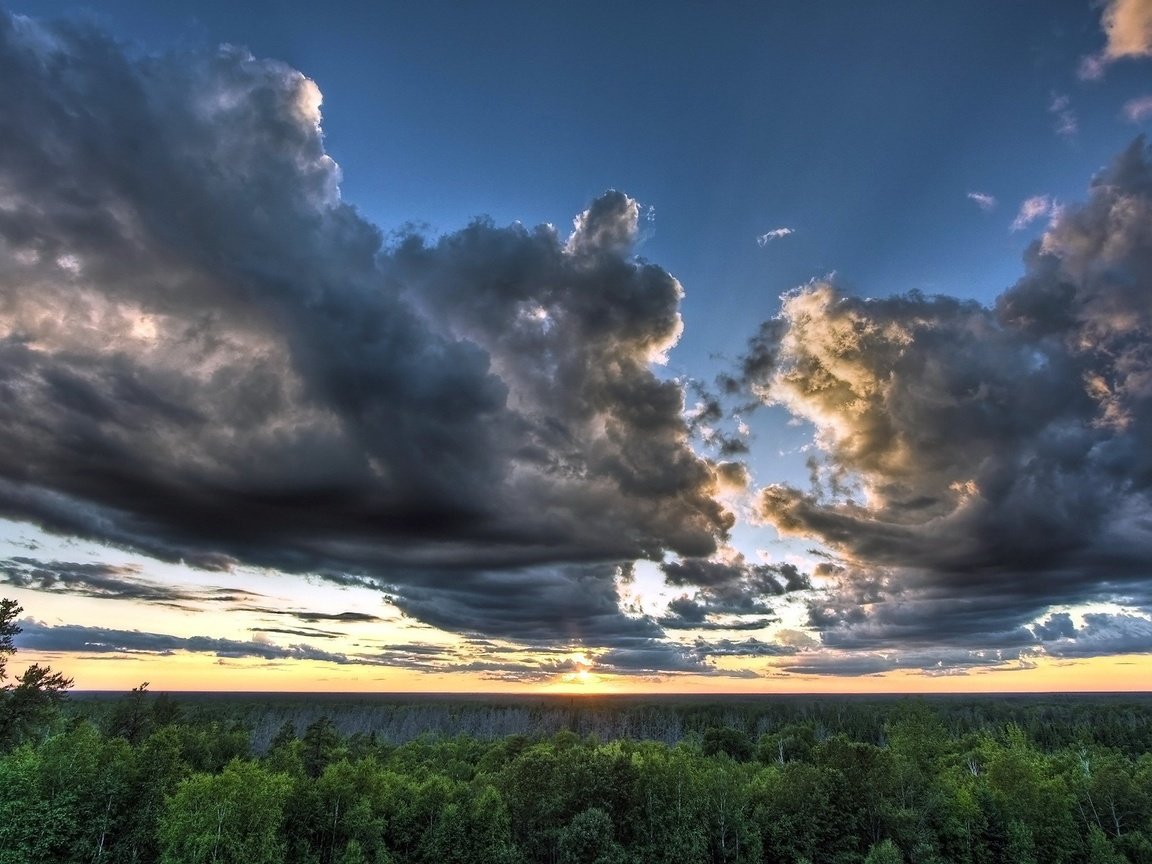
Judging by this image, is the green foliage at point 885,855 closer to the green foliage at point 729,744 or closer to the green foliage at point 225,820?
the green foliage at point 225,820

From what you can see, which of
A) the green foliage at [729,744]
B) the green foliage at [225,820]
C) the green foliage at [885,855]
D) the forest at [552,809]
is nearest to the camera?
the green foliage at [225,820]

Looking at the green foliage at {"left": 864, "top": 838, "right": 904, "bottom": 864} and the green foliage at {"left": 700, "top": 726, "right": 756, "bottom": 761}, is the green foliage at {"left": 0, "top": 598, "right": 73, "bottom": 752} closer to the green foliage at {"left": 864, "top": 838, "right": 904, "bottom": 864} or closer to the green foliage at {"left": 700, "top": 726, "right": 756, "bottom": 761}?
the green foliage at {"left": 864, "top": 838, "right": 904, "bottom": 864}

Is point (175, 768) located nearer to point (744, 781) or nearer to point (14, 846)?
point (14, 846)

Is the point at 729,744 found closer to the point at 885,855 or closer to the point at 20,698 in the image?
the point at 885,855

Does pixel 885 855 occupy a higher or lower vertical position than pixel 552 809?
lower

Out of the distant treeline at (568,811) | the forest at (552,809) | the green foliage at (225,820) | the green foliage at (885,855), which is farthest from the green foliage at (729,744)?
the green foliage at (225,820)

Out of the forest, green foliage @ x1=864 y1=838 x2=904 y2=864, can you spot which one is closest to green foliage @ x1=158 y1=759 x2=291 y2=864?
the forest

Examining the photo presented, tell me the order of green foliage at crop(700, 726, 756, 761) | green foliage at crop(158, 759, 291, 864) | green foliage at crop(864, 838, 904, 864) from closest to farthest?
green foliage at crop(158, 759, 291, 864) < green foliage at crop(864, 838, 904, 864) < green foliage at crop(700, 726, 756, 761)

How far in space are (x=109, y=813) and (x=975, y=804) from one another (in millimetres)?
99432

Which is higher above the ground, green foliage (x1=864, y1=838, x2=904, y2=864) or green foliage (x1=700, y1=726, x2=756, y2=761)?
green foliage (x1=700, y1=726, x2=756, y2=761)

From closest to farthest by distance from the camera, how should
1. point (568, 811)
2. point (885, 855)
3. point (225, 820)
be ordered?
1. point (225, 820)
2. point (885, 855)
3. point (568, 811)

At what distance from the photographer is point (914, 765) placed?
79438 millimetres

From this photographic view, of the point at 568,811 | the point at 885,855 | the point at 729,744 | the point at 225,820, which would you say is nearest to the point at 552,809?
the point at 568,811

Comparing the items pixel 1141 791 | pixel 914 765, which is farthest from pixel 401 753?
pixel 1141 791
